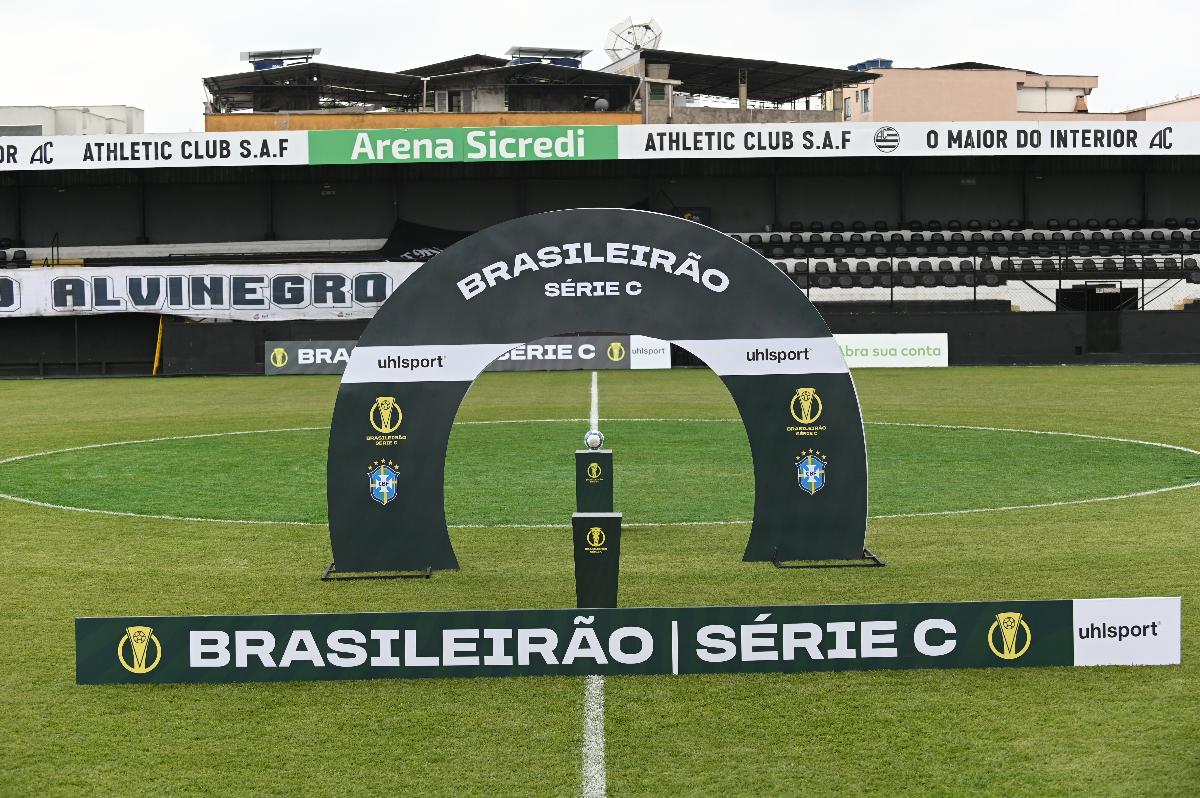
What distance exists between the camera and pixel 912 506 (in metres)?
13.5

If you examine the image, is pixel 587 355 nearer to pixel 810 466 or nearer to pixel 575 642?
pixel 810 466

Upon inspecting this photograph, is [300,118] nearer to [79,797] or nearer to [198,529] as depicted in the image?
[198,529]

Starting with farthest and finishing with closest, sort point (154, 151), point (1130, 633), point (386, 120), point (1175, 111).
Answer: point (1175, 111) < point (386, 120) < point (154, 151) < point (1130, 633)

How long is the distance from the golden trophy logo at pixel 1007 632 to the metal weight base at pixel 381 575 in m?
4.40

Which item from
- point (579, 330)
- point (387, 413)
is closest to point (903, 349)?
point (579, 330)

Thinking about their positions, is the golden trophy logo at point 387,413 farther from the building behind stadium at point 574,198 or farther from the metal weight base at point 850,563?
the building behind stadium at point 574,198

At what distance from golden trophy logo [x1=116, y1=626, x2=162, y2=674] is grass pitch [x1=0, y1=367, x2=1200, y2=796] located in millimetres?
138

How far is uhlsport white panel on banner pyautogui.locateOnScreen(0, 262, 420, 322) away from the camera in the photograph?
4028 centimetres

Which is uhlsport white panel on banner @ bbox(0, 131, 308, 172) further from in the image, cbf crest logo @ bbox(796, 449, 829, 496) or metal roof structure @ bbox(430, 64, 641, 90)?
cbf crest logo @ bbox(796, 449, 829, 496)

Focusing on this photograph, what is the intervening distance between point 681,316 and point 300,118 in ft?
137

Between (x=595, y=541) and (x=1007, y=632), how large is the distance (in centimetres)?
240

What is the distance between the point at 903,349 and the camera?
3666cm

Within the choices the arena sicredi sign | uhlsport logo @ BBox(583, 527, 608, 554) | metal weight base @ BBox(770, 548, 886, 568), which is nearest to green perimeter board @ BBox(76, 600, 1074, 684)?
uhlsport logo @ BBox(583, 527, 608, 554)

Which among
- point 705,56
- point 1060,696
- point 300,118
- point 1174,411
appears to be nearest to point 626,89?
point 705,56
